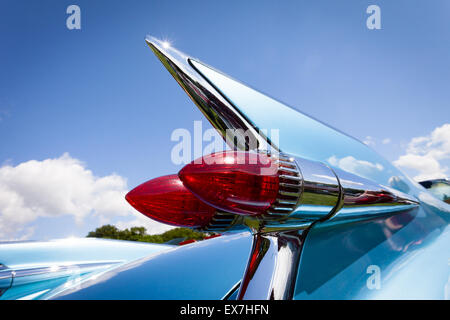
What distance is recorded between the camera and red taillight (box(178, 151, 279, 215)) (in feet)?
2.18

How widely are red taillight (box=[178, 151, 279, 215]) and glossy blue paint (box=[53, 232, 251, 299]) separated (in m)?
0.60

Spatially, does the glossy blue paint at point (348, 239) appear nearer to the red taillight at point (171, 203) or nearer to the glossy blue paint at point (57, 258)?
the red taillight at point (171, 203)

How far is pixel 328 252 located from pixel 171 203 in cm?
51

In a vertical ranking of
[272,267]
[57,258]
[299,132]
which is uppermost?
[299,132]

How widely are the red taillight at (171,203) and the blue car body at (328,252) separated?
31 cm

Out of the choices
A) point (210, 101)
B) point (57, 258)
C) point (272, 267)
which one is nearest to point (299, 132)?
point (210, 101)

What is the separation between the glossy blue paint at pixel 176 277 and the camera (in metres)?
1.17

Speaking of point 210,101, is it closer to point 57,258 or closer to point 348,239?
point 348,239

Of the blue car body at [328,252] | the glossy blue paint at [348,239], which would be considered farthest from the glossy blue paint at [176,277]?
the glossy blue paint at [348,239]

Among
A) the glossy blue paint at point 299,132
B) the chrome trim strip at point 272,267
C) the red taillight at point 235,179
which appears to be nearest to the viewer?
the red taillight at point 235,179

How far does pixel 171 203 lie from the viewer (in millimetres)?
981

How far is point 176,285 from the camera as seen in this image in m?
1.22

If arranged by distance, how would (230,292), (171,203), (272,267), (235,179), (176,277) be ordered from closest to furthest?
(235,179) → (272,267) → (171,203) → (230,292) → (176,277)
